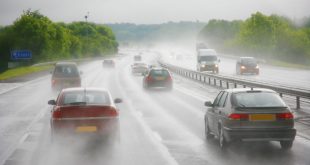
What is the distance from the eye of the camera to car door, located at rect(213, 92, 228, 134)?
40.8 feet

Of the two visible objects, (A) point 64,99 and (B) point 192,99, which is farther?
(B) point 192,99

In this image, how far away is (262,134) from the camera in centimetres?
1154

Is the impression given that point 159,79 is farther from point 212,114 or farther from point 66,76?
point 212,114

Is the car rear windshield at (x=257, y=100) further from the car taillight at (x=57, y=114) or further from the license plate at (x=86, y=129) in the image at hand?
the car taillight at (x=57, y=114)

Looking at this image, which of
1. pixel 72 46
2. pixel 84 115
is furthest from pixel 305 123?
pixel 72 46

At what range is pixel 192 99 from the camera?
29984mm

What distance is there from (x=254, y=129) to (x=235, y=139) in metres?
0.42

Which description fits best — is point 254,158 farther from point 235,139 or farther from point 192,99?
point 192,99

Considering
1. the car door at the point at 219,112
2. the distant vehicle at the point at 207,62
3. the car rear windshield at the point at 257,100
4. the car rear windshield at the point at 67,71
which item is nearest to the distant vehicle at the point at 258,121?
the car rear windshield at the point at 257,100

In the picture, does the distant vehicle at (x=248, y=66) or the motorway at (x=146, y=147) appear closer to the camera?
the motorway at (x=146, y=147)

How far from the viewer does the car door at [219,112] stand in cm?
1243

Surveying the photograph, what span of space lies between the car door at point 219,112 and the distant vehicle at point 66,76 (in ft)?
74.3

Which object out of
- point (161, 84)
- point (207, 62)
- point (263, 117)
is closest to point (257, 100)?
point (263, 117)

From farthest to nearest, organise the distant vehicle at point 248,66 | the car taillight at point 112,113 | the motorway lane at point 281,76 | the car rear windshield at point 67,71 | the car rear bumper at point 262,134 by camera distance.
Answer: the distant vehicle at point 248,66 → the motorway lane at point 281,76 → the car rear windshield at point 67,71 → the car taillight at point 112,113 → the car rear bumper at point 262,134
